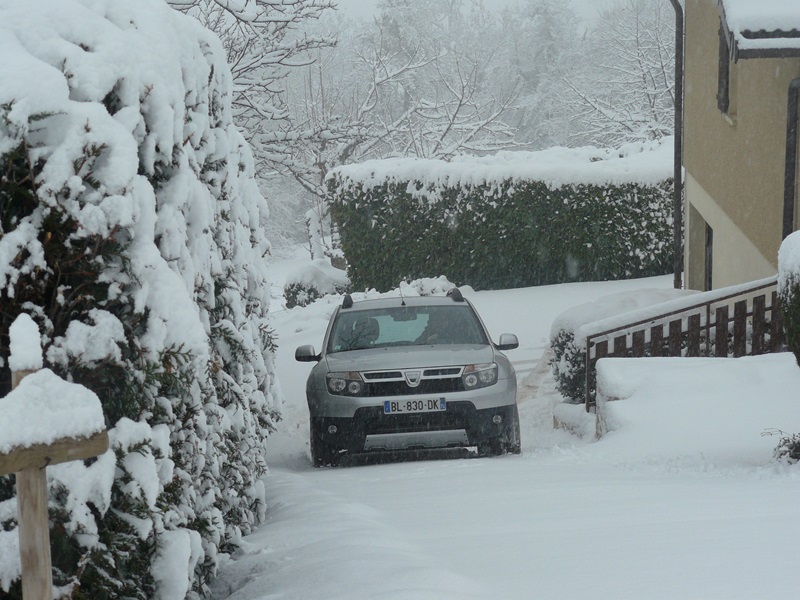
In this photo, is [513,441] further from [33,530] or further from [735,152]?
[735,152]

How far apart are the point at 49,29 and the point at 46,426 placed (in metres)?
1.44

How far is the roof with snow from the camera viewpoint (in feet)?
27.4

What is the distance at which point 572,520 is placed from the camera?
408 cm

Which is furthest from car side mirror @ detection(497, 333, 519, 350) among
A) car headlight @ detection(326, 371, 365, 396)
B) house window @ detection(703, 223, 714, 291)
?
house window @ detection(703, 223, 714, 291)

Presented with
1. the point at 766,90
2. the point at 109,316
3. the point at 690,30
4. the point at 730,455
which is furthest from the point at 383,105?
the point at 109,316

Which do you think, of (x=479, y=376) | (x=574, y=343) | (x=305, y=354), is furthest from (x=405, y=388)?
(x=574, y=343)

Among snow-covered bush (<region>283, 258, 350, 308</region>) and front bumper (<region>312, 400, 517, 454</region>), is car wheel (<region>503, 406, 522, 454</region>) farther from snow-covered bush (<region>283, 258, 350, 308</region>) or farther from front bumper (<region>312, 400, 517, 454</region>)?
snow-covered bush (<region>283, 258, 350, 308</region>)

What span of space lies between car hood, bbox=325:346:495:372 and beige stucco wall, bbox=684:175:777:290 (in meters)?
4.18

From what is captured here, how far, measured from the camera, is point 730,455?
6355 millimetres

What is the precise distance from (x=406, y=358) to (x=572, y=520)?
12.9 feet

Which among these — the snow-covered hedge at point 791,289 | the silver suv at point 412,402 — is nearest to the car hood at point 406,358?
the silver suv at point 412,402

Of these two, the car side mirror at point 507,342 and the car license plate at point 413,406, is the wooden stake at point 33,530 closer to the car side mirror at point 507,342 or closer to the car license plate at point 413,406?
the car license plate at point 413,406

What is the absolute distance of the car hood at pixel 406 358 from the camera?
7801mm

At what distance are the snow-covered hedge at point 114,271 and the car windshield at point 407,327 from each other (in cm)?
503
